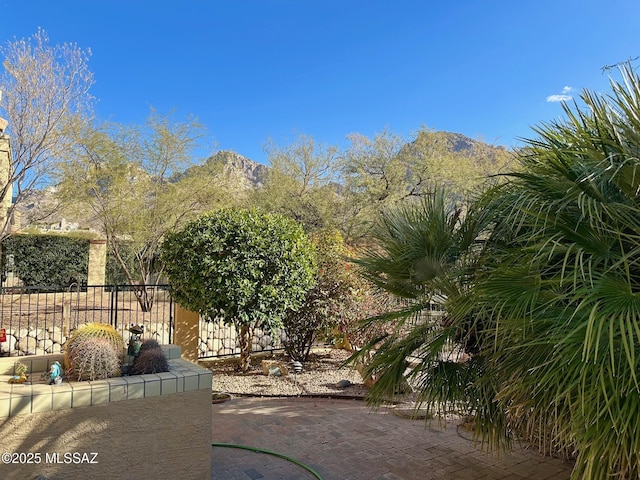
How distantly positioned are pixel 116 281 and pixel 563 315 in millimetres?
17067

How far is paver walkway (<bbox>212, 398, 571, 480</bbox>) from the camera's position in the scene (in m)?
4.17

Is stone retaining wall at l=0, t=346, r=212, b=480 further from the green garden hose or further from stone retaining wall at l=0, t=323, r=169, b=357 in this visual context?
stone retaining wall at l=0, t=323, r=169, b=357

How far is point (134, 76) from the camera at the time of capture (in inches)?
641

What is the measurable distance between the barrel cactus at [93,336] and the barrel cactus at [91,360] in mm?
29

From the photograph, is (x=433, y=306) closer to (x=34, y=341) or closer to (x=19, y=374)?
(x=19, y=374)

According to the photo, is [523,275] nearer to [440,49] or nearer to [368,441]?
[368,441]

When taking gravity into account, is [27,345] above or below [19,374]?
below

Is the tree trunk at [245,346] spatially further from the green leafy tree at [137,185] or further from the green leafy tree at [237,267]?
the green leafy tree at [137,185]

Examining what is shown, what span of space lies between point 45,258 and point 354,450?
14.4m

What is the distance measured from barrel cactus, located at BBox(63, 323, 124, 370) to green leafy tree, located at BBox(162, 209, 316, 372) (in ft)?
10.7

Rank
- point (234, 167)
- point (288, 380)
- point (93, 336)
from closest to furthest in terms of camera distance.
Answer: point (93, 336)
point (288, 380)
point (234, 167)

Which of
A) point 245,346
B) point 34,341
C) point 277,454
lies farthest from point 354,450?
point 34,341

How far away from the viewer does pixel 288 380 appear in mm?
7996

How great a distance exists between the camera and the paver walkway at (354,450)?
417 centimetres
